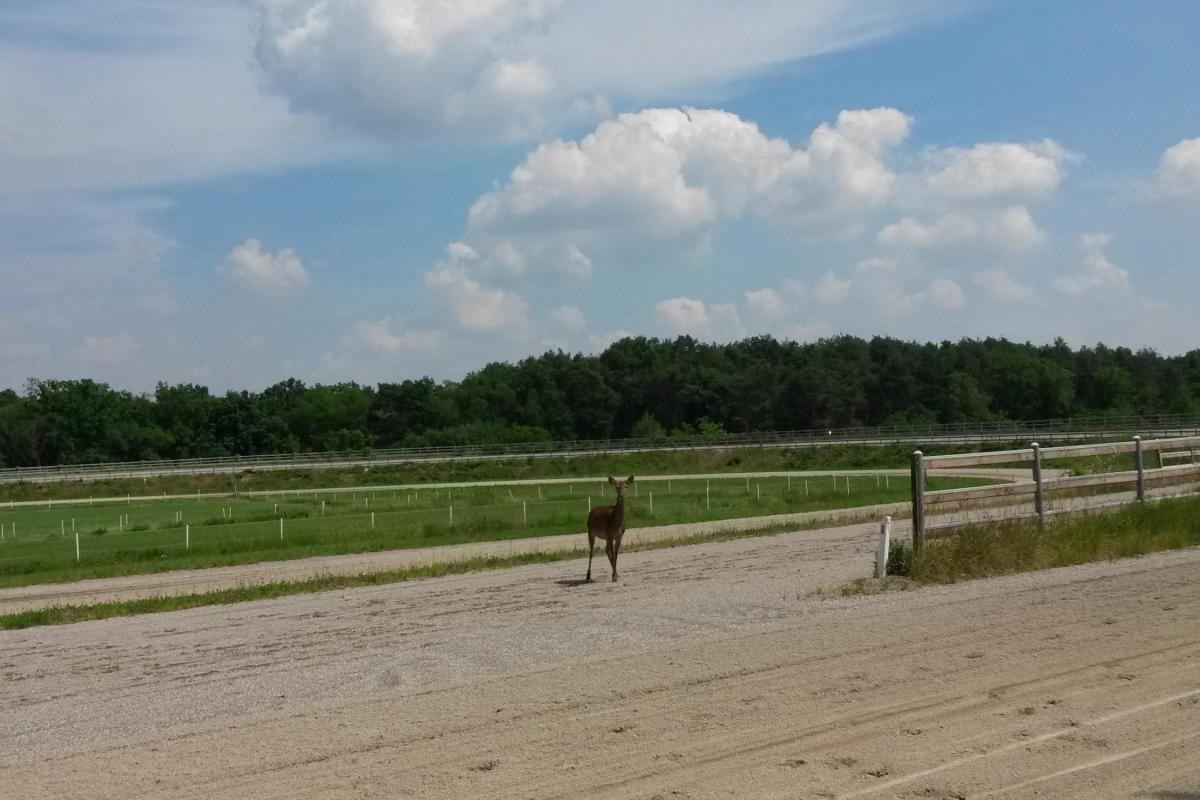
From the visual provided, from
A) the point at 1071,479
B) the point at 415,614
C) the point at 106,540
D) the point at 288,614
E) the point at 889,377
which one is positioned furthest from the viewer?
the point at 889,377

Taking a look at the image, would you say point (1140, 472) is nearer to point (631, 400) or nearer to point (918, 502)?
point (918, 502)

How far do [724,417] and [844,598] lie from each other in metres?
130

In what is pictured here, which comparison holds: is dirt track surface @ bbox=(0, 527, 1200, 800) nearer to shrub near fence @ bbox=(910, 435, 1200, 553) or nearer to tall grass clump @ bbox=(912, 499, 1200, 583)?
tall grass clump @ bbox=(912, 499, 1200, 583)

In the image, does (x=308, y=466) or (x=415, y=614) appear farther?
(x=308, y=466)

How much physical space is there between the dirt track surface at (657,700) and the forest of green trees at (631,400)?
120027 mm

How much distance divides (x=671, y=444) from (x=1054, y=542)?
88256 mm

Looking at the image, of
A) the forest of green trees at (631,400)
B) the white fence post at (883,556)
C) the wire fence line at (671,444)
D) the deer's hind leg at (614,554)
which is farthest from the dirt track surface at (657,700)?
the forest of green trees at (631,400)

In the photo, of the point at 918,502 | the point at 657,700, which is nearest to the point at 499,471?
the point at 918,502

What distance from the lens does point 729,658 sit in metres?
11.4

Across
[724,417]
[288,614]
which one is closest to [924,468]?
[288,614]

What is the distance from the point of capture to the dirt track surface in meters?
7.65

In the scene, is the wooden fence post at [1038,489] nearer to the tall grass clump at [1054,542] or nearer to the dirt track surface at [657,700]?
the tall grass clump at [1054,542]

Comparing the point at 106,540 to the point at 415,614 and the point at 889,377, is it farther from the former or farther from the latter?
the point at 889,377

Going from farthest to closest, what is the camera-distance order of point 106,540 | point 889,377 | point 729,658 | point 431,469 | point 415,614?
point 889,377 < point 431,469 < point 106,540 < point 415,614 < point 729,658
